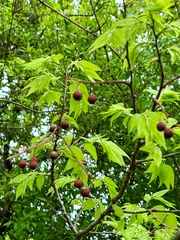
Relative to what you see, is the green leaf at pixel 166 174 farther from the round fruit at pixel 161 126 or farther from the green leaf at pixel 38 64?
the green leaf at pixel 38 64

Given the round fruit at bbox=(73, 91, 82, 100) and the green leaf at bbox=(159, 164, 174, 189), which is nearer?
the round fruit at bbox=(73, 91, 82, 100)

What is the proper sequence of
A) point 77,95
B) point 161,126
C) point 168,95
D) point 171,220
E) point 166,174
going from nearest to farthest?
point 161,126 → point 77,95 → point 168,95 → point 166,174 → point 171,220

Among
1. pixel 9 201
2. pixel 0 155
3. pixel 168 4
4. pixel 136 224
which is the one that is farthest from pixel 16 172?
pixel 168 4

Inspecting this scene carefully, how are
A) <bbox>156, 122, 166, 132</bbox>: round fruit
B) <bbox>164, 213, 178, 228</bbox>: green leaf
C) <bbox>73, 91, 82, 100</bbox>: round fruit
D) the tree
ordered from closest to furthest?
<bbox>156, 122, 166, 132</bbox>: round fruit, <bbox>73, 91, 82, 100</bbox>: round fruit, <bbox>164, 213, 178, 228</bbox>: green leaf, the tree

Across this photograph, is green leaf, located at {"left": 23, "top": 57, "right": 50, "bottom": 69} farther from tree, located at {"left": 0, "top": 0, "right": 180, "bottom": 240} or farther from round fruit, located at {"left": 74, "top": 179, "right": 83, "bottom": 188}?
tree, located at {"left": 0, "top": 0, "right": 180, "bottom": 240}

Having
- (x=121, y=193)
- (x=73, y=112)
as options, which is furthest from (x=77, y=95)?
(x=73, y=112)

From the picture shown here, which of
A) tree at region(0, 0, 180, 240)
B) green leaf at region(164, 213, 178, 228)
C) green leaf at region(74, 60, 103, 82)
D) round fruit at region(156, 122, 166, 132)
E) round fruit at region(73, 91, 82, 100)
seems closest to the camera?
round fruit at region(156, 122, 166, 132)

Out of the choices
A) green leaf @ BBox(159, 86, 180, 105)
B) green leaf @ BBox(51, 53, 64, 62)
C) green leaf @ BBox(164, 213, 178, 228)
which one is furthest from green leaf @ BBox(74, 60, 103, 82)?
green leaf @ BBox(164, 213, 178, 228)

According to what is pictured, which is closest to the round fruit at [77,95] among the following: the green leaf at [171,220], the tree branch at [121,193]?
the tree branch at [121,193]

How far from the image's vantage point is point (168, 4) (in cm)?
184

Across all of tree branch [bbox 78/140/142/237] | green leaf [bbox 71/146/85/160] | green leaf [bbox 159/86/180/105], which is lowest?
tree branch [bbox 78/140/142/237]

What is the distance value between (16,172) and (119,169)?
1.05 metres

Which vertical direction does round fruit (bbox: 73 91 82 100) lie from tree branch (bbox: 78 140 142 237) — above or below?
above

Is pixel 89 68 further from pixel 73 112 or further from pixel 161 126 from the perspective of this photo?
pixel 73 112
